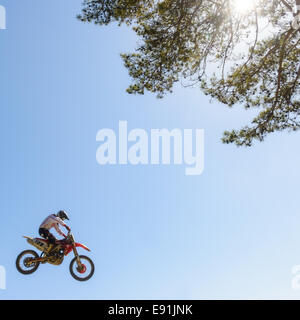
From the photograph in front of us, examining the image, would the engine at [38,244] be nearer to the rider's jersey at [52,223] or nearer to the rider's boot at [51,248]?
the rider's boot at [51,248]

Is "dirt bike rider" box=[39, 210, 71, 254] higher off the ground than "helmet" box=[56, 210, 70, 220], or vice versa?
"helmet" box=[56, 210, 70, 220]

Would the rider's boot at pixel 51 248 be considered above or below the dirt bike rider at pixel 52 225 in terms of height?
below

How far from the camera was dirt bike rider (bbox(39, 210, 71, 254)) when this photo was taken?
9.41 meters

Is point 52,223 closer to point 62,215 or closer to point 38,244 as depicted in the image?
point 62,215

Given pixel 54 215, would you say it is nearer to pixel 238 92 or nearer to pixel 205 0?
pixel 238 92

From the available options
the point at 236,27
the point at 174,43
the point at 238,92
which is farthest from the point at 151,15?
the point at 238,92

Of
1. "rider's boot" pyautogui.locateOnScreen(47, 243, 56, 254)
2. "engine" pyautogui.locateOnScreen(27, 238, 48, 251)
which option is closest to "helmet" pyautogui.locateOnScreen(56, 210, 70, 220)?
"rider's boot" pyautogui.locateOnScreen(47, 243, 56, 254)

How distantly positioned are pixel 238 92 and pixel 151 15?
3.57 metres

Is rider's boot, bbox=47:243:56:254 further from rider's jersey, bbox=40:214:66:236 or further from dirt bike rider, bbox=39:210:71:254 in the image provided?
rider's jersey, bbox=40:214:66:236

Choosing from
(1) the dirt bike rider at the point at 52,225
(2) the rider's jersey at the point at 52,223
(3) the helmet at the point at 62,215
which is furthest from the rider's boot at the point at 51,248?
(3) the helmet at the point at 62,215

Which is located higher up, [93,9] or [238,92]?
[93,9]

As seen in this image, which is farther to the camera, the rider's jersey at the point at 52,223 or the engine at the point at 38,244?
the engine at the point at 38,244

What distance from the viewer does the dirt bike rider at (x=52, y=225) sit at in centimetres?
941
